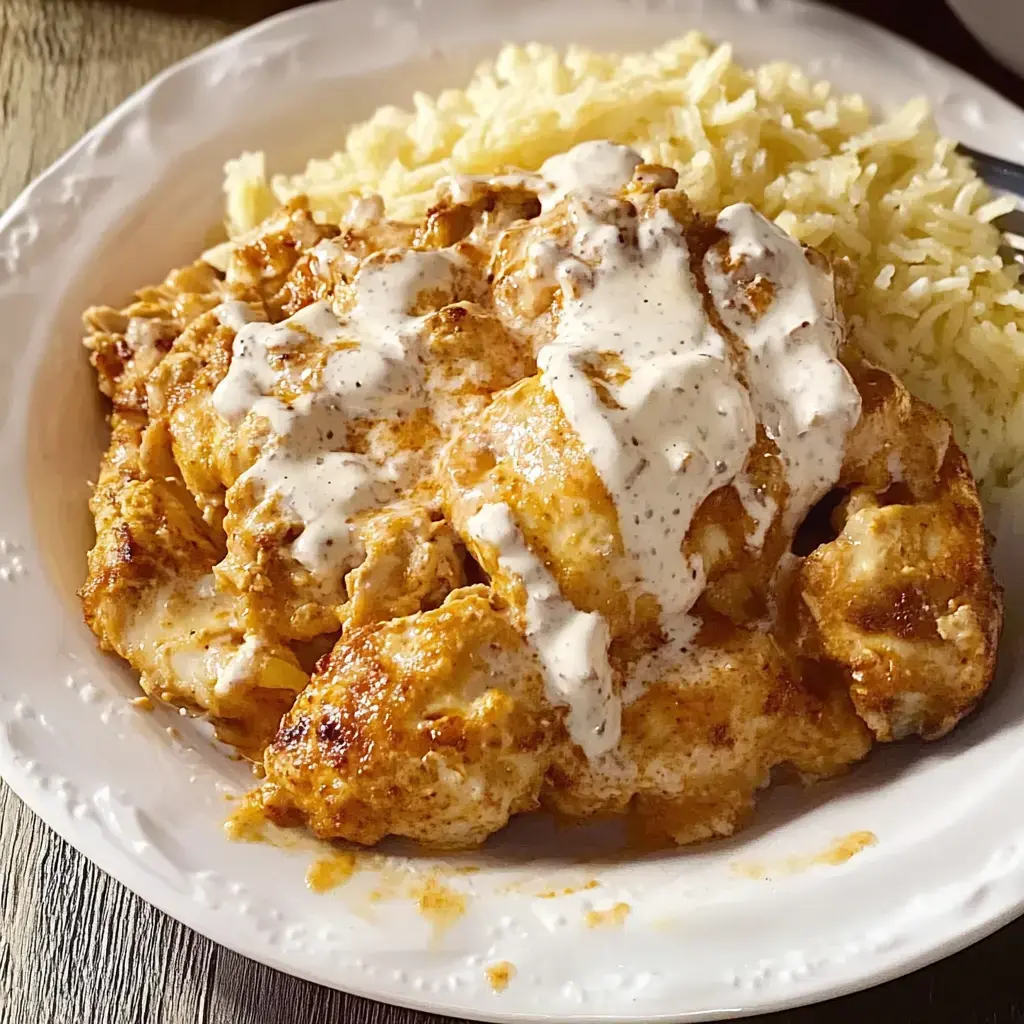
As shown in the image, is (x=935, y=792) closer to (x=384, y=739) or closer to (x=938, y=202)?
(x=384, y=739)

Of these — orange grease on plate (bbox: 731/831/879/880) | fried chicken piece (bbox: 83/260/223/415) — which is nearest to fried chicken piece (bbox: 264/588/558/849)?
orange grease on plate (bbox: 731/831/879/880)

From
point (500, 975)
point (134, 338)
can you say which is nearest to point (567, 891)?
point (500, 975)

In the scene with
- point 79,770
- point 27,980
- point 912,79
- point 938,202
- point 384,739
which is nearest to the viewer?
point 384,739

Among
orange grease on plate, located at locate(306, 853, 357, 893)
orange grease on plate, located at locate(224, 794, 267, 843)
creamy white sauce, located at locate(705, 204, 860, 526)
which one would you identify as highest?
creamy white sauce, located at locate(705, 204, 860, 526)

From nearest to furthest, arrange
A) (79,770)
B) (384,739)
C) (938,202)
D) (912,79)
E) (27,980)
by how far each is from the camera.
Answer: (384,739) → (79,770) → (27,980) → (938,202) → (912,79)

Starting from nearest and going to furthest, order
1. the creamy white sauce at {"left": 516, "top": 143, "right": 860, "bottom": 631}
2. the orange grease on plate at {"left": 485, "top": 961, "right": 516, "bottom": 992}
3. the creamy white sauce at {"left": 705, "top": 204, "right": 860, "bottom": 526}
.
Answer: the orange grease on plate at {"left": 485, "top": 961, "right": 516, "bottom": 992} < the creamy white sauce at {"left": 516, "top": 143, "right": 860, "bottom": 631} < the creamy white sauce at {"left": 705, "top": 204, "right": 860, "bottom": 526}

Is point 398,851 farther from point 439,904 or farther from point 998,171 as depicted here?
point 998,171

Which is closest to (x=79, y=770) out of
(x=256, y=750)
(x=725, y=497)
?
(x=256, y=750)

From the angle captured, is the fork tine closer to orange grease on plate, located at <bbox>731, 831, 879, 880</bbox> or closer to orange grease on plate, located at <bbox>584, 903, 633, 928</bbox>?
orange grease on plate, located at <bbox>731, 831, 879, 880</bbox>
